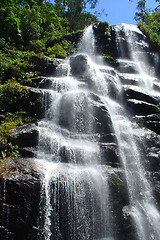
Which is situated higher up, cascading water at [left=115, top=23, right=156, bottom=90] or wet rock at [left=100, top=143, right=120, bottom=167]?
cascading water at [left=115, top=23, right=156, bottom=90]

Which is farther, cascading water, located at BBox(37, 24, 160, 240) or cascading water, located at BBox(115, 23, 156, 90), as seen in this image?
cascading water, located at BBox(115, 23, 156, 90)

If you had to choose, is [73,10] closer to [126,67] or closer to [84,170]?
[126,67]

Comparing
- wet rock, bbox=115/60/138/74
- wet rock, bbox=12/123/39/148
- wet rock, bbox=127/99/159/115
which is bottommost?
wet rock, bbox=12/123/39/148

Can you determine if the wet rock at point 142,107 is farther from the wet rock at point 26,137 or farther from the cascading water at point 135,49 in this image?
the wet rock at point 26,137

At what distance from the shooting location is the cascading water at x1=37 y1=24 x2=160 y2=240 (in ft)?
17.1

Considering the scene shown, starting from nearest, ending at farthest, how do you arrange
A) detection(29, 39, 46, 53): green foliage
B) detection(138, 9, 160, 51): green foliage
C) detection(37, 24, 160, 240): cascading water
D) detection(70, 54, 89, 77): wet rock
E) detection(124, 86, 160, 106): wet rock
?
detection(37, 24, 160, 240): cascading water → detection(124, 86, 160, 106): wet rock → detection(70, 54, 89, 77): wet rock → detection(29, 39, 46, 53): green foliage → detection(138, 9, 160, 51): green foliage

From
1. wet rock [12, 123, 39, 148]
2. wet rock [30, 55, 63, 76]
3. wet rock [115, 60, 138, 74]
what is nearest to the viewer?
wet rock [12, 123, 39, 148]

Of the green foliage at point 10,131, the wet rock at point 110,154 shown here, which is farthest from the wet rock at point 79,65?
the wet rock at point 110,154

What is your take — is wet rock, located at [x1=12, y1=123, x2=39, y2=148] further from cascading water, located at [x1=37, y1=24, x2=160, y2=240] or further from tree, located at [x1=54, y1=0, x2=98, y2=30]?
tree, located at [x1=54, y1=0, x2=98, y2=30]

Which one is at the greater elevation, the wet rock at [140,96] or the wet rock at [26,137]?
the wet rock at [140,96]

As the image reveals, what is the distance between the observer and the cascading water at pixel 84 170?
5.20m

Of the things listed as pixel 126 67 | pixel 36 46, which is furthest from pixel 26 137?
pixel 36 46

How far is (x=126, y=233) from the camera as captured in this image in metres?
5.76

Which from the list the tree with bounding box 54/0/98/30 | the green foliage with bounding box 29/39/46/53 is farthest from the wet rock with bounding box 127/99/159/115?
the tree with bounding box 54/0/98/30
